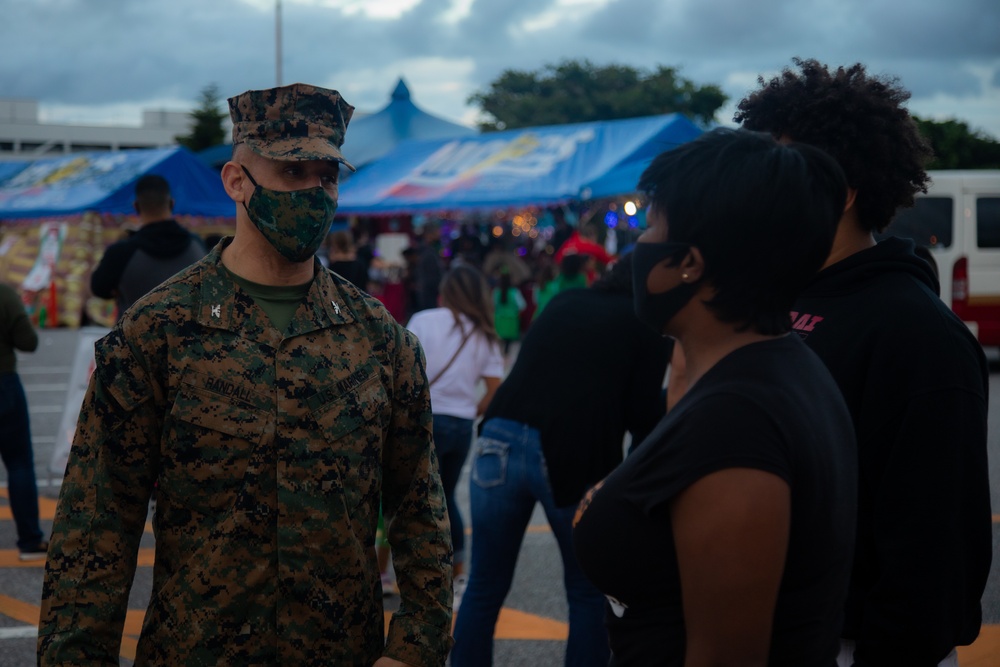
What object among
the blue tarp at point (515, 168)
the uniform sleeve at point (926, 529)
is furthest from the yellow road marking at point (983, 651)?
the blue tarp at point (515, 168)

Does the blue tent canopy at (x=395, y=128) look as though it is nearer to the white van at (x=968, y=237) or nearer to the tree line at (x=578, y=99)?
the white van at (x=968, y=237)

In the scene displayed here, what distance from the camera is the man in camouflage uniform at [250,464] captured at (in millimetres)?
2123

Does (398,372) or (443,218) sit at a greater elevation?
(443,218)

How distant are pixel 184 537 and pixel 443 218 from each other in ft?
69.7

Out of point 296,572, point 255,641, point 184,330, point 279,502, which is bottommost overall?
point 255,641

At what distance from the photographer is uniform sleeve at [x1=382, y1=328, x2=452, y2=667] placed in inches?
91.9

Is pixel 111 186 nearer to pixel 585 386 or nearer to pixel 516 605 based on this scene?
pixel 516 605

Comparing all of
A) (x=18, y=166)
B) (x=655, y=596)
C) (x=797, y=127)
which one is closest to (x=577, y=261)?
(x=797, y=127)

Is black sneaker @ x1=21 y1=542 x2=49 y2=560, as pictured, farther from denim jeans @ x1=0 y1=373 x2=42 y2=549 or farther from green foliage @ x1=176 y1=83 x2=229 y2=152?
green foliage @ x1=176 y1=83 x2=229 y2=152

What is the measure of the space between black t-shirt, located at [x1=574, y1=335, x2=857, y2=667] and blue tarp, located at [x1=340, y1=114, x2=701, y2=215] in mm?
12104

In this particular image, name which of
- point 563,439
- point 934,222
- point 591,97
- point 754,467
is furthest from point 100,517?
point 591,97

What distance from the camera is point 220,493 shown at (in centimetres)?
216

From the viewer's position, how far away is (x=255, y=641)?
7.14 feet

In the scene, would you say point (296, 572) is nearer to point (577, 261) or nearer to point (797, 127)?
point (797, 127)
